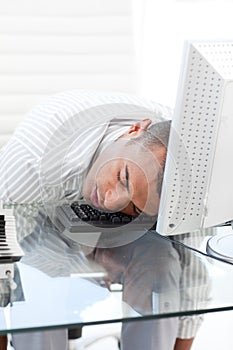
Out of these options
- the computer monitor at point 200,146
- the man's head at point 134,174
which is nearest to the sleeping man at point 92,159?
the man's head at point 134,174

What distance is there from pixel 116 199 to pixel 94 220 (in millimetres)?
71

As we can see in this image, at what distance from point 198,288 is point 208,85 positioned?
0.36 metres

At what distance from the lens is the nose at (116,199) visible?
143 centimetres

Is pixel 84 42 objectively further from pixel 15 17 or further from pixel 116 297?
pixel 116 297

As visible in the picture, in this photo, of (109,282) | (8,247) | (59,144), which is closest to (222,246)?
(109,282)

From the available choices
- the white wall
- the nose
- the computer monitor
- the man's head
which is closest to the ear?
the man's head

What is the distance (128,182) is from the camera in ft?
4.65

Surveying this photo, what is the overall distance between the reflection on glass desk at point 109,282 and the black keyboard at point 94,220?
32 millimetres

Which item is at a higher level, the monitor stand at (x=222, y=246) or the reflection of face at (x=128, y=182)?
the reflection of face at (x=128, y=182)

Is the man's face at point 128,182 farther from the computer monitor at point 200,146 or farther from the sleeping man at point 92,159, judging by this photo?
the computer monitor at point 200,146

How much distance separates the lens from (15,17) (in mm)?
2297

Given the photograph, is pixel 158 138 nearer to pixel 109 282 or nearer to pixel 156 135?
pixel 156 135

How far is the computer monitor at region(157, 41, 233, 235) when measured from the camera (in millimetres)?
1176

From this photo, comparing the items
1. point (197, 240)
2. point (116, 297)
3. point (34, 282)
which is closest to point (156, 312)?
point (116, 297)
